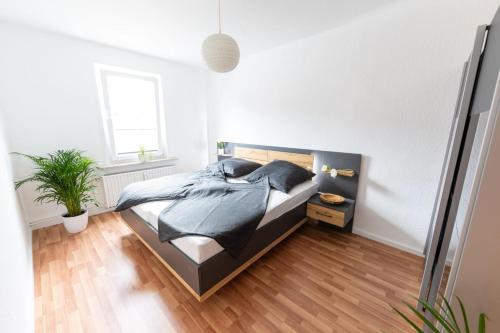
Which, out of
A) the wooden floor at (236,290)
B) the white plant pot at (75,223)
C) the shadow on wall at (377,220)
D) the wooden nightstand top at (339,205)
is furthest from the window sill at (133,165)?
the shadow on wall at (377,220)

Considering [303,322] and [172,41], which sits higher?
[172,41]

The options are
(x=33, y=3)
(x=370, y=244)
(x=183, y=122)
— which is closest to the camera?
(x=33, y=3)

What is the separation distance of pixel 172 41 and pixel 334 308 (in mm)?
3514

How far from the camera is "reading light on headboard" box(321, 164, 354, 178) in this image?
236 centimetres

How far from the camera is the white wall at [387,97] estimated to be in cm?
A: 176

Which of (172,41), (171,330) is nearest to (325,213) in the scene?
(171,330)

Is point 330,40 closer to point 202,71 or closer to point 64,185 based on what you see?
point 202,71

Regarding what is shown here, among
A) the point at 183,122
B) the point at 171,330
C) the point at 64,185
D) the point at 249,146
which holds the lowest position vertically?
the point at 171,330

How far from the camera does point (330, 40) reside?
2.37m

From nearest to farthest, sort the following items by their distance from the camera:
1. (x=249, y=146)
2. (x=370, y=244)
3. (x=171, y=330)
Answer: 1. (x=171, y=330)
2. (x=370, y=244)
3. (x=249, y=146)

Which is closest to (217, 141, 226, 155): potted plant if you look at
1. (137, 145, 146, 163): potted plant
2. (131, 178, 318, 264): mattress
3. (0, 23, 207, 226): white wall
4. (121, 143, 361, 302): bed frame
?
(121, 143, 361, 302): bed frame

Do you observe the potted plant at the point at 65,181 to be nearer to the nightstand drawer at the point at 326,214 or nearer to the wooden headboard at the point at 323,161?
the wooden headboard at the point at 323,161

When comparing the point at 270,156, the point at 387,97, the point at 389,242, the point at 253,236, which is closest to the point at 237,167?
the point at 270,156

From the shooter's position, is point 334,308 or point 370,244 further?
point 370,244
